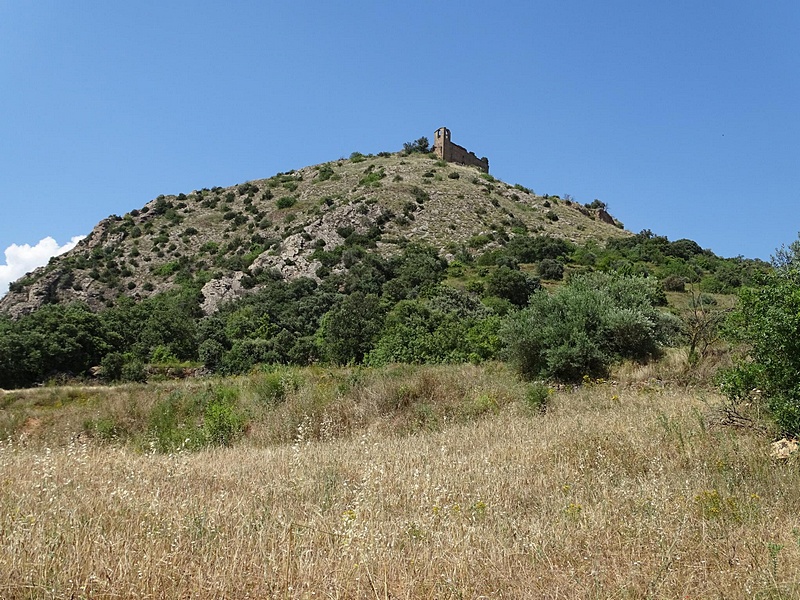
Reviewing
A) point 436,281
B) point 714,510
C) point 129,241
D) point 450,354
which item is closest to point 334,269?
point 436,281

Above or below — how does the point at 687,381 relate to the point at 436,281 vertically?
below

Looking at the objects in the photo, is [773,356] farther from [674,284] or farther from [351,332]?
[674,284]

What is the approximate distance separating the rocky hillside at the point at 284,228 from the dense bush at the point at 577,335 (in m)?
31.9

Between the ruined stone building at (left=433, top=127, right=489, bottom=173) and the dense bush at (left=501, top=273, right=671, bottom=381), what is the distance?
7471cm

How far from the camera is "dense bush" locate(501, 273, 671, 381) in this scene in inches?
553

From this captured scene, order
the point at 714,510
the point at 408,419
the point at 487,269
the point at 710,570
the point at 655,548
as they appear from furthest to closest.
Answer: the point at 487,269
the point at 408,419
the point at 714,510
the point at 655,548
the point at 710,570

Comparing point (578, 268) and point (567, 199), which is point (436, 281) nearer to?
point (578, 268)

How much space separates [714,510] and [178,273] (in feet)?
181

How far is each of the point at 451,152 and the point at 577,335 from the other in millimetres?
78592

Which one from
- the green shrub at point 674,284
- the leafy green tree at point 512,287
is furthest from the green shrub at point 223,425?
the green shrub at point 674,284

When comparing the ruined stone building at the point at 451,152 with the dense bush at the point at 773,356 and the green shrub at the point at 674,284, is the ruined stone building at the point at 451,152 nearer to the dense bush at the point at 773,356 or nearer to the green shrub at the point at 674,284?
the green shrub at the point at 674,284

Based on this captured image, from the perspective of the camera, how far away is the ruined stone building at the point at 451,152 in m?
87.5

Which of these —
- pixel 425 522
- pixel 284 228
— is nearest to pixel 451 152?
pixel 284 228

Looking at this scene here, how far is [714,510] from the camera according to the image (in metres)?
4.15
